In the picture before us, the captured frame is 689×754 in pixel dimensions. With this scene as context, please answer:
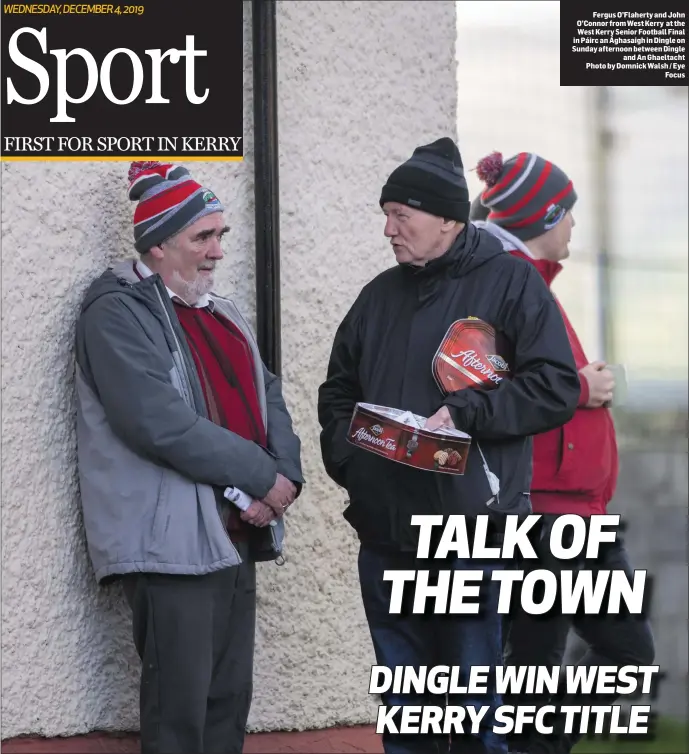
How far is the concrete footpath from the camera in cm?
341

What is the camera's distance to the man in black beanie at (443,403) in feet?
9.66

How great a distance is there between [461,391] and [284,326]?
38.8 inches

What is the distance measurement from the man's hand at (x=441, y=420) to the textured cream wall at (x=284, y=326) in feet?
3.13

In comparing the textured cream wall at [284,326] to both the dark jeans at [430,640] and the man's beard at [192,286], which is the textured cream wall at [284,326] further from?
the dark jeans at [430,640]

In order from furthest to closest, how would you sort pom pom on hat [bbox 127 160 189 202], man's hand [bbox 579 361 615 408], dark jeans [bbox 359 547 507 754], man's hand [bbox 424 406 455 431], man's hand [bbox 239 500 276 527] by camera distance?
man's hand [bbox 579 361 615 408] < pom pom on hat [bbox 127 160 189 202] < man's hand [bbox 239 500 276 527] < dark jeans [bbox 359 547 507 754] < man's hand [bbox 424 406 455 431]

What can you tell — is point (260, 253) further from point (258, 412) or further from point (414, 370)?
point (414, 370)

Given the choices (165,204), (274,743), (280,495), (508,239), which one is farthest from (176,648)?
(508,239)

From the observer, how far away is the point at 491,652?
3.00 m

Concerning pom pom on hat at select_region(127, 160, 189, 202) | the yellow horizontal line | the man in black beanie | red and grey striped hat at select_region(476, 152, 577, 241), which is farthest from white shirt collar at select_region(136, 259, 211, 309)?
red and grey striped hat at select_region(476, 152, 577, 241)

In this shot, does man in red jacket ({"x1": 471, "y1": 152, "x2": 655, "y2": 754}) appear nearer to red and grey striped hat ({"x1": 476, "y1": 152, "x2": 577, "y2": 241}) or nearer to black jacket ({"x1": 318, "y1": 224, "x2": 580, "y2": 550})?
red and grey striped hat ({"x1": 476, "y1": 152, "x2": 577, "y2": 241})

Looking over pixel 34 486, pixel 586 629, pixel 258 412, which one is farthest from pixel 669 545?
pixel 34 486

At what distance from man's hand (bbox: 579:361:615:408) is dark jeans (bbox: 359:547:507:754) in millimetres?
650

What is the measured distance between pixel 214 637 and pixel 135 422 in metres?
0.59
